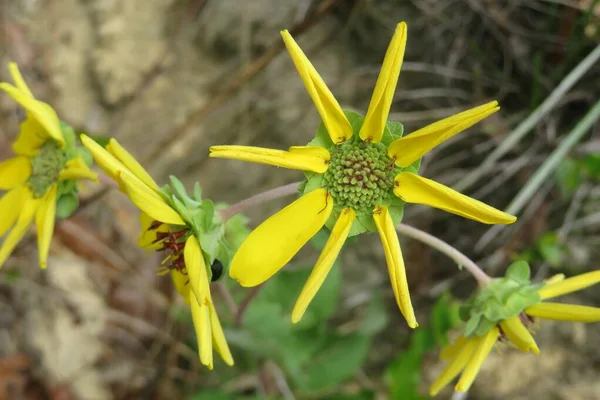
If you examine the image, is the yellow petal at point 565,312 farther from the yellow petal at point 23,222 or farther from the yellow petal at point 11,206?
the yellow petal at point 11,206

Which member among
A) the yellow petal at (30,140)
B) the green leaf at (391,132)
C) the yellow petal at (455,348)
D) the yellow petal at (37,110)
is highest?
the yellow petal at (30,140)

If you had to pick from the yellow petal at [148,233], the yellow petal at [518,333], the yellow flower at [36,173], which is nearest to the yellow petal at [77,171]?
the yellow flower at [36,173]

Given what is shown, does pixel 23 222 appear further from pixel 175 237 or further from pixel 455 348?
pixel 455 348

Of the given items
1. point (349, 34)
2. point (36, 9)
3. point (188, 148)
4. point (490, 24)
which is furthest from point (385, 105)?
point (36, 9)

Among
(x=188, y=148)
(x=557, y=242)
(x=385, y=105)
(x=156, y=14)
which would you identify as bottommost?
(x=385, y=105)

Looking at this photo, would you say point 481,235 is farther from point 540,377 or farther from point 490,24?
point 490,24

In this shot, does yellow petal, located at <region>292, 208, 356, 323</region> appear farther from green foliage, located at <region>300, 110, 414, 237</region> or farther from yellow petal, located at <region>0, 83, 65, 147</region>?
yellow petal, located at <region>0, 83, 65, 147</region>

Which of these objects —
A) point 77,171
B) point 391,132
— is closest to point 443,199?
Result: point 391,132
